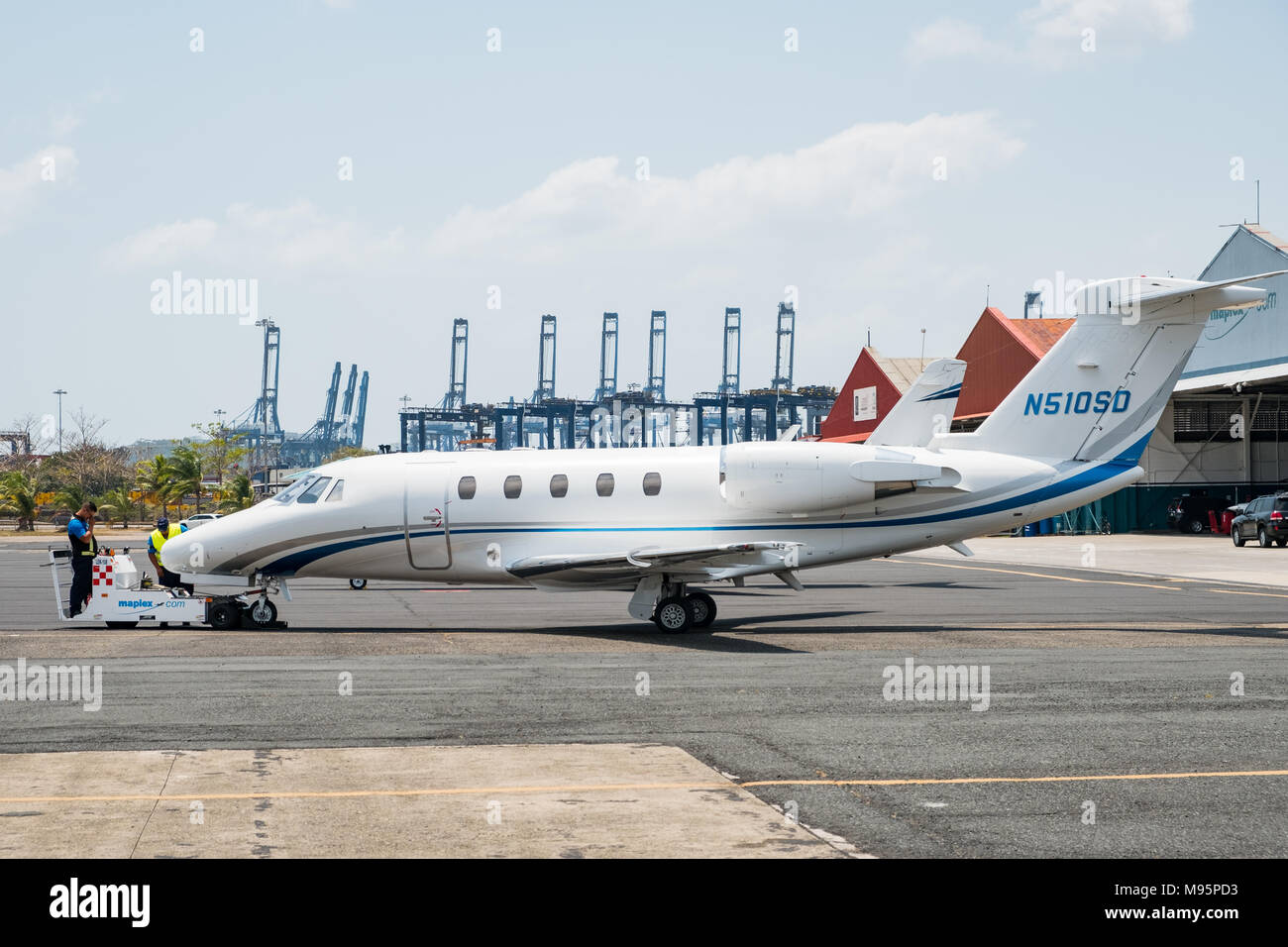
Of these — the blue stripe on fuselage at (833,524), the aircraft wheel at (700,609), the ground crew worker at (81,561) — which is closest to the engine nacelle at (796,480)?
the blue stripe on fuselage at (833,524)

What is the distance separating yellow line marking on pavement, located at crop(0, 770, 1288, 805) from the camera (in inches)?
320

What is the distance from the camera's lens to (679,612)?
64.3ft

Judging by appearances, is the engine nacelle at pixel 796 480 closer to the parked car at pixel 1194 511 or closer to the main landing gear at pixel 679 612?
the main landing gear at pixel 679 612

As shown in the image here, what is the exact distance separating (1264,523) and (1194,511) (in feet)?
50.5

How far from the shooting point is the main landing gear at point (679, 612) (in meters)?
19.6

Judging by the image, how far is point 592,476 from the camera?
2053 cm

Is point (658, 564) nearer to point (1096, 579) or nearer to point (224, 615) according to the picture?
point (224, 615)

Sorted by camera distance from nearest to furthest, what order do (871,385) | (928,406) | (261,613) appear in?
(261,613) < (928,406) < (871,385)

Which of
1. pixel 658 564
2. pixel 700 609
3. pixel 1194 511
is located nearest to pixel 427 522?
pixel 658 564

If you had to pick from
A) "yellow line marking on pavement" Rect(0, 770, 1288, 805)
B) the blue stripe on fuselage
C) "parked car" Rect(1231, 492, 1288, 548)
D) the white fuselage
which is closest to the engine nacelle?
the white fuselage

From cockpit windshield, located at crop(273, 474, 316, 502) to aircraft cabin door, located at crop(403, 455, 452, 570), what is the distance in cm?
164
